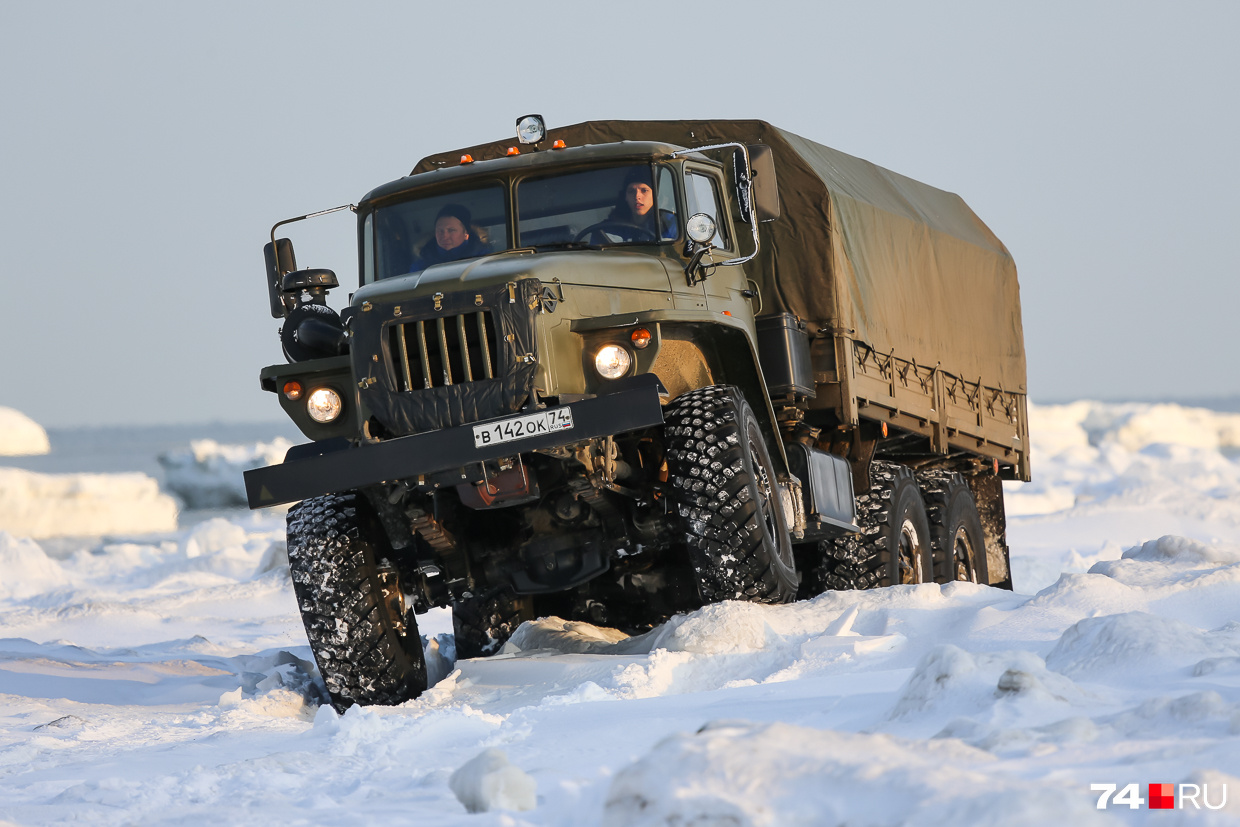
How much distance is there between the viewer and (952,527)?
1118cm

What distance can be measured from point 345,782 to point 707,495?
9.49 feet

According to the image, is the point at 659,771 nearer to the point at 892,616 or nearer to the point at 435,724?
the point at 435,724

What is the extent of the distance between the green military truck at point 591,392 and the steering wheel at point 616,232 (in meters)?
0.01

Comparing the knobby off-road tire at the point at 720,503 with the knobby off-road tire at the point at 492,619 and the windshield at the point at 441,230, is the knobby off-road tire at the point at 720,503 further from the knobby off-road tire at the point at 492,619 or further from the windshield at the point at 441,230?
the knobby off-road tire at the point at 492,619

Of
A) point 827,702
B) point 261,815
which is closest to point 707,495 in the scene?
point 827,702

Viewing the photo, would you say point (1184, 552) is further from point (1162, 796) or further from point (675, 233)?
point (1162, 796)

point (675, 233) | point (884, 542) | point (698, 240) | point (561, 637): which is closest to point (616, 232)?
point (675, 233)

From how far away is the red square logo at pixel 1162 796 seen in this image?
293 centimetres

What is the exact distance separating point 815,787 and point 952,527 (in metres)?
8.45

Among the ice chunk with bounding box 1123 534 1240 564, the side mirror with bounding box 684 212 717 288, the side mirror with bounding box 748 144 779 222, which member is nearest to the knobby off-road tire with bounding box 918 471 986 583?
the ice chunk with bounding box 1123 534 1240 564

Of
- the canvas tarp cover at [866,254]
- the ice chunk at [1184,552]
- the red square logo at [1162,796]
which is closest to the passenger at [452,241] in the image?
the canvas tarp cover at [866,254]

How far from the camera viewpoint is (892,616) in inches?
267

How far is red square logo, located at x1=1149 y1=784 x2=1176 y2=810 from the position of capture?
9.61 ft

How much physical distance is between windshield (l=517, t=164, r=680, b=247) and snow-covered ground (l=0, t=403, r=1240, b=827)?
2.14 m
